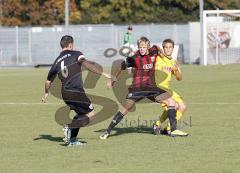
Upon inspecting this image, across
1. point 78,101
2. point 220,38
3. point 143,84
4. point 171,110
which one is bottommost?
point 171,110

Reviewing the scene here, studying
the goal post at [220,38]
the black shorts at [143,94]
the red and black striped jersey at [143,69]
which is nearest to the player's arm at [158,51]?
the red and black striped jersey at [143,69]

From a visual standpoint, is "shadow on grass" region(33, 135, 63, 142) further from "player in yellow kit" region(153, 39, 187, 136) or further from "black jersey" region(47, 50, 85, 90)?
"player in yellow kit" region(153, 39, 187, 136)

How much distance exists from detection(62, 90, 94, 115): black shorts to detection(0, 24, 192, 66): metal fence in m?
33.6

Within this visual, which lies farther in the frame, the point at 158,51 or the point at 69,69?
the point at 158,51

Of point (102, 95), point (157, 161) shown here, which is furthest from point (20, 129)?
point (102, 95)

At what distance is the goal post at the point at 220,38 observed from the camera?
136ft

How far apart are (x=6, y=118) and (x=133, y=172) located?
298 inches

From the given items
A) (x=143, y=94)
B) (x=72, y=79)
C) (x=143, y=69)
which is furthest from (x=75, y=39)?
(x=72, y=79)

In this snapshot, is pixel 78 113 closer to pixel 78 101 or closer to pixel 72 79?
pixel 78 101

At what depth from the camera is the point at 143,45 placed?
1324 centimetres

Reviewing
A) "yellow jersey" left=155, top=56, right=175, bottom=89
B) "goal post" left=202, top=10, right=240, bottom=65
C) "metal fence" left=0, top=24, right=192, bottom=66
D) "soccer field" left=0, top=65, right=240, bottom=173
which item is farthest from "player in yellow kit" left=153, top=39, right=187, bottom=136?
"metal fence" left=0, top=24, right=192, bottom=66

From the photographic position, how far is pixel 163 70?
13656mm

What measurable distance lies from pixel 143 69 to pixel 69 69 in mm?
1637

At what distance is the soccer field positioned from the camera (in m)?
10.4
